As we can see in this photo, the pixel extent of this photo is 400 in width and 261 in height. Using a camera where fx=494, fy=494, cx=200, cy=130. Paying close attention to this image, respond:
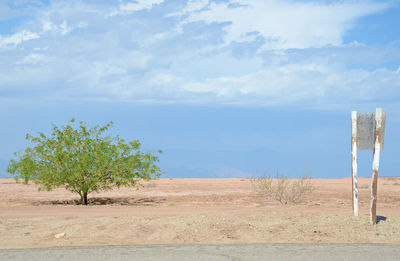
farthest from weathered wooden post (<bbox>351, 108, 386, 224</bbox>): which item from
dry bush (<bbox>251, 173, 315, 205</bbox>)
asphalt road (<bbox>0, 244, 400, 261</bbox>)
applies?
dry bush (<bbox>251, 173, 315, 205</bbox>)

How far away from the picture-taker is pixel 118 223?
1351 centimetres

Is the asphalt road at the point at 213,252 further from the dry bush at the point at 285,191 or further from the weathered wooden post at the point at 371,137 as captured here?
the dry bush at the point at 285,191

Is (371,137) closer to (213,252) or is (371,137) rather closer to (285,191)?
(213,252)

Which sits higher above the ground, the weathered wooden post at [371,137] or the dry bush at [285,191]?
the weathered wooden post at [371,137]

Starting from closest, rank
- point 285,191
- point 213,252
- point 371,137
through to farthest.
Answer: point 213,252, point 371,137, point 285,191

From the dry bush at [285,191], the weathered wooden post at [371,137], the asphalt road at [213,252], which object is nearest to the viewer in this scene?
the asphalt road at [213,252]

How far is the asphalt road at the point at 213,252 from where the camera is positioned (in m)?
9.69

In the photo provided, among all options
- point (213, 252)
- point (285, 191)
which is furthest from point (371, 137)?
point (285, 191)

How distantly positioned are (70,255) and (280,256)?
4.21m

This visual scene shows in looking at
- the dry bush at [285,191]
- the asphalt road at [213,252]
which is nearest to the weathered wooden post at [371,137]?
the asphalt road at [213,252]

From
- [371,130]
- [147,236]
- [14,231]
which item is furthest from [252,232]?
[14,231]

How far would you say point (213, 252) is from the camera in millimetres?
10188

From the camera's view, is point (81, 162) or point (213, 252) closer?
point (213, 252)

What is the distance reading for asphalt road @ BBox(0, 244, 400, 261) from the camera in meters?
9.69
